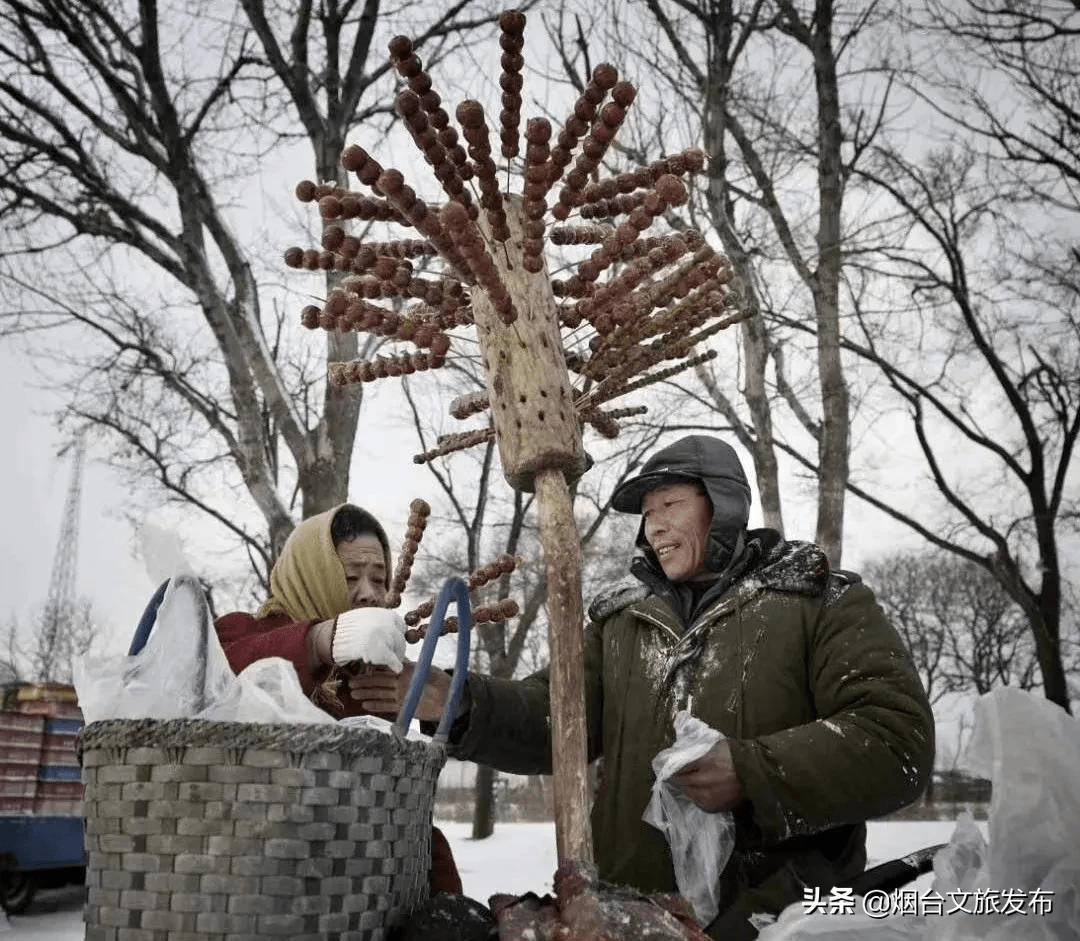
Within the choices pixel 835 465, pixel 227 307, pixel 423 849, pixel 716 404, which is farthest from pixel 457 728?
pixel 716 404

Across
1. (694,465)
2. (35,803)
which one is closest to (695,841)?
(694,465)

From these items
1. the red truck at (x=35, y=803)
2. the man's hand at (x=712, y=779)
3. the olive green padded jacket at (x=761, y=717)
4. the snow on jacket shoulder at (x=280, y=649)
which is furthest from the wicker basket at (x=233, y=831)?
the red truck at (x=35, y=803)

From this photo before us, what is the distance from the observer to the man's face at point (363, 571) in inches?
83.6

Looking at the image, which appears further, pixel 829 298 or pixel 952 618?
pixel 952 618

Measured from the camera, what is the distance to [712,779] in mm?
1400

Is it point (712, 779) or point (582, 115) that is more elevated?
point (582, 115)

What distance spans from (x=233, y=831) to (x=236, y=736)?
0.31 ft

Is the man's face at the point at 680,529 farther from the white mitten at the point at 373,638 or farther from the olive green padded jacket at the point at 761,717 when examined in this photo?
the white mitten at the point at 373,638

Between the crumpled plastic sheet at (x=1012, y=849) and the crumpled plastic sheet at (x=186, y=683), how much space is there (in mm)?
689

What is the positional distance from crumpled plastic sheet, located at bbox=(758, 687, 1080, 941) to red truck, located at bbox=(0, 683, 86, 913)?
647cm

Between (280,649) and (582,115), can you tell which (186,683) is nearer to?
(280,649)

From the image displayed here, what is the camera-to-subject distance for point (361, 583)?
2148 millimetres

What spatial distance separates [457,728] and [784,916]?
840mm

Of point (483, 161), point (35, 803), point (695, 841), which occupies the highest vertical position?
point (483, 161)
